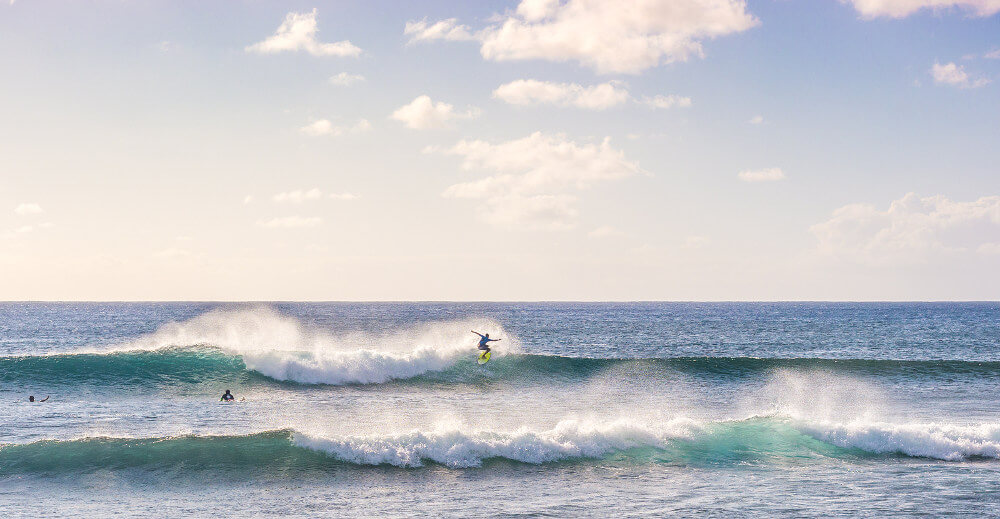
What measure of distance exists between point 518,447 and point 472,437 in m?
1.18

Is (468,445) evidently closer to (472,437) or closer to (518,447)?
(472,437)

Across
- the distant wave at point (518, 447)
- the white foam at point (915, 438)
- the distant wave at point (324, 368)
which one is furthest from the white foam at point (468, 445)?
the distant wave at point (324, 368)

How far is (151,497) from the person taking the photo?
1567 cm

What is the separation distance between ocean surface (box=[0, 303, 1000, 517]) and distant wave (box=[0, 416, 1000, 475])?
6 centimetres

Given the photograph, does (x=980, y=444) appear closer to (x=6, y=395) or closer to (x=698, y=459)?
(x=698, y=459)

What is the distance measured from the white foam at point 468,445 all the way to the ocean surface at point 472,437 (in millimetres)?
43

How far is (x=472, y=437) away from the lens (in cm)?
1889

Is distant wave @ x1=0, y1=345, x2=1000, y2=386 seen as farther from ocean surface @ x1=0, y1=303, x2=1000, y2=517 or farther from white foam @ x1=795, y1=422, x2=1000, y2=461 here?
white foam @ x1=795, y1=422, x2=1000, y2=461

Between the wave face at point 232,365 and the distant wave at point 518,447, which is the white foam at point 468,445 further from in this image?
the wave face at point 232,365

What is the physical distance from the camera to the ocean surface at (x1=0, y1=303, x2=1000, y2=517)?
15.4m

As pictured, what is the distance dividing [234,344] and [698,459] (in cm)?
2640

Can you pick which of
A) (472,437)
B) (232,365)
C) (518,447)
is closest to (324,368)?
(232,365)

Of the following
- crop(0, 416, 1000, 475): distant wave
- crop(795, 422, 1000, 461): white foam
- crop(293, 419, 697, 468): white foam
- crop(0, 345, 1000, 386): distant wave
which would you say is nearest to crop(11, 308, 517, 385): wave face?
crop(0, 345, 1000, 386): distant wave

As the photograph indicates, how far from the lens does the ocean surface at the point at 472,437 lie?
50.5 feet
